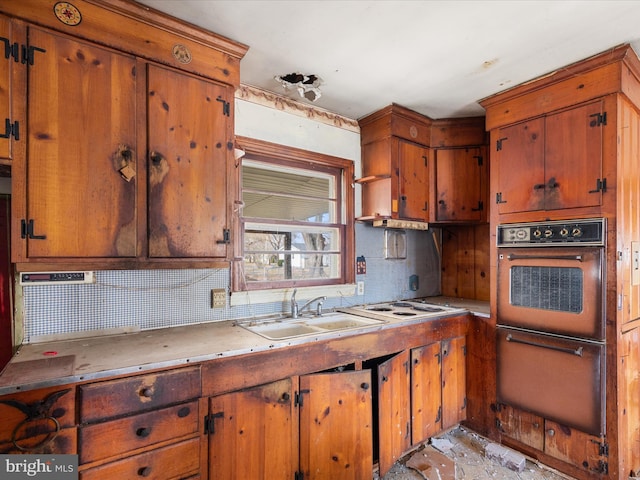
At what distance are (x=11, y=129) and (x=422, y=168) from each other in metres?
Result: 2.72

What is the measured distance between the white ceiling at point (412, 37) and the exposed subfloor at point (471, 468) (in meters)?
2.58

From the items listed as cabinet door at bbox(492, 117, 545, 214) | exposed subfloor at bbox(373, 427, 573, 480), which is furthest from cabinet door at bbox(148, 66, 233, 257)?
cabinet door at bbox(492, 117, 545, 214)

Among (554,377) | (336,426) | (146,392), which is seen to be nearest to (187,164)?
(146,392)

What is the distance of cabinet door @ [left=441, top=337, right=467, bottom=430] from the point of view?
263 cm

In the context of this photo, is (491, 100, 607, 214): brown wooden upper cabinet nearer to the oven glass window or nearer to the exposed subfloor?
the oven glass window

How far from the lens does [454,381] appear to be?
2.71m

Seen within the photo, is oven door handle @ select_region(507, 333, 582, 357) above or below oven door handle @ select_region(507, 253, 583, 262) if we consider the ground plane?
below

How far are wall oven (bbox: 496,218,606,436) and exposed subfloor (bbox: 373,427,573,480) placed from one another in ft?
1.16

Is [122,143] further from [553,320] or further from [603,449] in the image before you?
[603,449]

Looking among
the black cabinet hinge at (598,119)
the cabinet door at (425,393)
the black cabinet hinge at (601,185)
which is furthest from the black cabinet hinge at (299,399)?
the black cabinet hinge at (598,119)

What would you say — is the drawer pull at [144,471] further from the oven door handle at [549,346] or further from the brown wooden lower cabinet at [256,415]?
the oven door handle at [549,346]

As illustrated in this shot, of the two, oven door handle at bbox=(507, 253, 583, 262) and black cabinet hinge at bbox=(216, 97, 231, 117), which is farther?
oven door handle at bbox=(507, 253, 583, 262)

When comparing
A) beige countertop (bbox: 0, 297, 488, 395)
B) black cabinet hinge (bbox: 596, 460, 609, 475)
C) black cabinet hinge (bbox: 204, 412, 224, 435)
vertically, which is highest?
beige countertop (bbox: 0, 297, 488, 395)

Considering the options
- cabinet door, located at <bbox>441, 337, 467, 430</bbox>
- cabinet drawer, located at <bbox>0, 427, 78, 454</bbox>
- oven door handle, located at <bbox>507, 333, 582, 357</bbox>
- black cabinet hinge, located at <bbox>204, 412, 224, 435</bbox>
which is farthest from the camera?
cabinet door, located at <bbox>441, 337, 467, 430</bbox>
